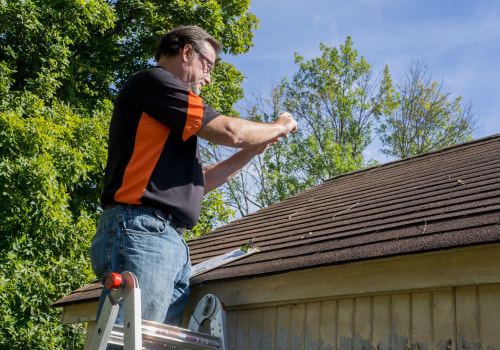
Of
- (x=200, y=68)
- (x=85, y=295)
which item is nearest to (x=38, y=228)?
(x=85, y=295)

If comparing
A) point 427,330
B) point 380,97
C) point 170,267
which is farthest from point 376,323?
point 380,97

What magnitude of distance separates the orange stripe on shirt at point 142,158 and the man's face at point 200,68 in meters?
0.46

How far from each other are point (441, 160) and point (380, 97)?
68.0 ft

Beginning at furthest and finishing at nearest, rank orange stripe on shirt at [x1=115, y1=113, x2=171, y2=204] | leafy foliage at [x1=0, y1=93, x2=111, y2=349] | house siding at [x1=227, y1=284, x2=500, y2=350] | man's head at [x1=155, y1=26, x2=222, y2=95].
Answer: leafy foliage at [x1=0, y1=93, x2=111, y2=349]
man's head at [x1=155, y1=26, x2=222, y2=95]
house siding at [x1=227, y1=284, x2=500, y2=350]
orange stripe on shirt at [x1=115, y1=113, x2=171, y2=204]

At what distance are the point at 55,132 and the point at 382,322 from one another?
8696mm

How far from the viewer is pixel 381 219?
4414mm

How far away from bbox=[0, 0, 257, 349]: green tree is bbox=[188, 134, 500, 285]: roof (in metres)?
4.68

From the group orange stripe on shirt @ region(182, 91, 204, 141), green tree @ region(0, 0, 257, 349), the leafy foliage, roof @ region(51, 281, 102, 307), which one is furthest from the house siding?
green tree @ region(0, 0, 257, 349)

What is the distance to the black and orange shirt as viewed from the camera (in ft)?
9.45

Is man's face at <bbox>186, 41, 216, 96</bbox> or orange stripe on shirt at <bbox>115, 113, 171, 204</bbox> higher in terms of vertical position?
man's face at <bbox>186, 41, 216, 96</bbox>

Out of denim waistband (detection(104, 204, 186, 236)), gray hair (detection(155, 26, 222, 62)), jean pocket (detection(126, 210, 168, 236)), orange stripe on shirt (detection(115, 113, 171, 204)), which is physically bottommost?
jean pocket (detection(126, 210, 168, 236))

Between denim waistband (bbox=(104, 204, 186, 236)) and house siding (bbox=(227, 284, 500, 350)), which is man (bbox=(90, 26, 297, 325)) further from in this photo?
house siding (bbox=(227, 284, 500, 350))

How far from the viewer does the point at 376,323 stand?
11.3 feet

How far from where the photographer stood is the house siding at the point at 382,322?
298cm
